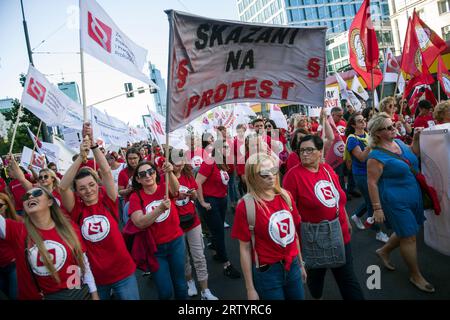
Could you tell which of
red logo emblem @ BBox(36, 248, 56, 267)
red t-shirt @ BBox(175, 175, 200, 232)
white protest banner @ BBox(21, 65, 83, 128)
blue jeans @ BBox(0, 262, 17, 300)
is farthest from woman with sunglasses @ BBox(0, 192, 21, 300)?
white protest banner @ BBox(21, 65, 83, 128)

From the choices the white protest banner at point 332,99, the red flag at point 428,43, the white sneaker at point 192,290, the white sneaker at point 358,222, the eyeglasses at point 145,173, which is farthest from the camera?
the white protest banner at point 332,99

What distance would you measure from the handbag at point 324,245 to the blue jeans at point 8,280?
2.81m

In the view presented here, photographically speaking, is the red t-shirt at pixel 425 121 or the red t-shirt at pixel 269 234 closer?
the red t-shirt at pixel 269 234

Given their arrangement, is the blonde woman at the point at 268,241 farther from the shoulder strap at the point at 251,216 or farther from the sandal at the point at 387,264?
the sandal at the point at 387,264

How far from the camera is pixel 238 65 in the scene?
10.3ft

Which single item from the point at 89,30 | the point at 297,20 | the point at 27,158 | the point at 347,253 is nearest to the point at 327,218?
the point at 347,253

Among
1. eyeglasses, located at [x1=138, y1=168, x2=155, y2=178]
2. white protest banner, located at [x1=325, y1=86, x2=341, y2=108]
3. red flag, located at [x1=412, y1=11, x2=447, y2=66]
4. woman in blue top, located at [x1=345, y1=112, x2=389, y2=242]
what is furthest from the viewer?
white protest banner, located at [x1=325, y1=86, x2=341, y2=108]

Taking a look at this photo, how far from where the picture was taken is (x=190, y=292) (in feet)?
13.0

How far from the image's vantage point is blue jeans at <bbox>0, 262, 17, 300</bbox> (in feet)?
10.6

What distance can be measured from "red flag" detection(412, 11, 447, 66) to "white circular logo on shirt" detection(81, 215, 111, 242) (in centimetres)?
672

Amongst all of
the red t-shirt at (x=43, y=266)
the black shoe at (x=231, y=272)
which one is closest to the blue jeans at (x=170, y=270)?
the red t-shirt at (x=43, y=266)

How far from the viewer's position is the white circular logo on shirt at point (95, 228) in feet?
9.21

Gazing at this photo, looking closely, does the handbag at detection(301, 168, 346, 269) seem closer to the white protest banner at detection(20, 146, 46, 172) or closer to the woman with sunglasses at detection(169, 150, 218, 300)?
the woman with sunglasses at detection(169, 150, 218, 300)
